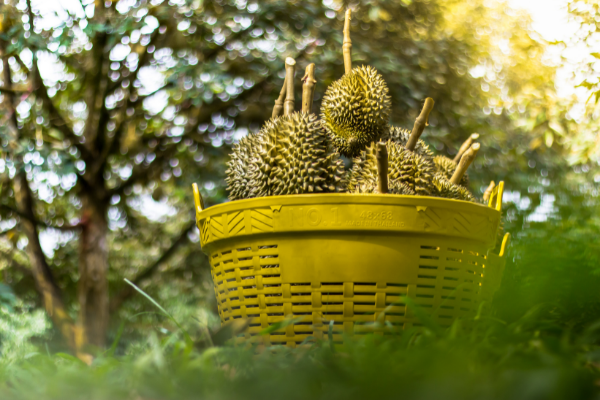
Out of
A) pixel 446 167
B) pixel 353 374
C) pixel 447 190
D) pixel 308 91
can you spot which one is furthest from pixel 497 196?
pixel 353 374

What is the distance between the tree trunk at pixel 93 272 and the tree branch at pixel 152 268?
6.6 inches

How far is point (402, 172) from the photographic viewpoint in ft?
1.90

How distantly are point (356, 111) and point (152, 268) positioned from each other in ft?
5.81

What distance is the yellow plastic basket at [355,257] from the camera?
0.45 m

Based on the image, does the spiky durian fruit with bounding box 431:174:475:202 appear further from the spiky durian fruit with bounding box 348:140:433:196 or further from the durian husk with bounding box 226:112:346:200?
the durian husk with bounding box 226:112:346:200

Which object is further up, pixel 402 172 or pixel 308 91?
pixel 308 91

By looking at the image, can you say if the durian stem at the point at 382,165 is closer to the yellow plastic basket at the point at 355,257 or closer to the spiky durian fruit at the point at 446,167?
the yellow plastic basket at the point at 355,257

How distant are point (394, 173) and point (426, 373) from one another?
395mm

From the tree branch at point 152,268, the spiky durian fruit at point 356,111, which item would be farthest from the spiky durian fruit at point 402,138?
the tree branch at point 152,268

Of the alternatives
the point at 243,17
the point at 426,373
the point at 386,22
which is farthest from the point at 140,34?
the point at 426,373

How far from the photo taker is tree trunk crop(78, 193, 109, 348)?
1.96 metres

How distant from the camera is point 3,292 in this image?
832mm

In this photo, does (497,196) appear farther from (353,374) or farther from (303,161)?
(353,374)

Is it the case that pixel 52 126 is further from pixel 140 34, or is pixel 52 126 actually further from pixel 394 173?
pixel 394 173
